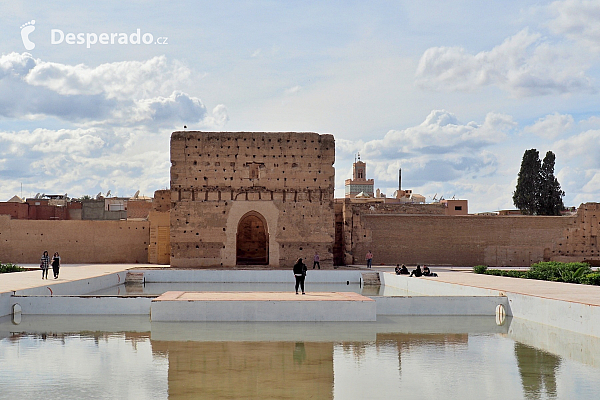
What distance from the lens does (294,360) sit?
872cm

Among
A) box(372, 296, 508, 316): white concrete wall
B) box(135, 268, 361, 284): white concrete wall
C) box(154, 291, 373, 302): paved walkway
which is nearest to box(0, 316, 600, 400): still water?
box(154, 291, 373, 302): paved walkway

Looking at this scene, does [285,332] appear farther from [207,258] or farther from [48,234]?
[48,234]

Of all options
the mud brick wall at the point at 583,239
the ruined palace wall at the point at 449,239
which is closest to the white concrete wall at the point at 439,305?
the ruined palace wall at the point at 449,239

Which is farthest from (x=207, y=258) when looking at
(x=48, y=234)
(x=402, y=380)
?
(x=402, y=380)

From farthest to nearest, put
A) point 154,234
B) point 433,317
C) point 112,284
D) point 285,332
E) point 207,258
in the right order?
point 154,234 → point 207,258 → point 112,284 → point 433,317 → point 285,332

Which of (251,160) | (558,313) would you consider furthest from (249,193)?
(558,313)

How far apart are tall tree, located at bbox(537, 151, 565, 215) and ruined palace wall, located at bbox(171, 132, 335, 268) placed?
1739 centimetres

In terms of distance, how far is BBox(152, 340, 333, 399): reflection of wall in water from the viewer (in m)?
7.05

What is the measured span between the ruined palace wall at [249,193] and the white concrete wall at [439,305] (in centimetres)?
1112

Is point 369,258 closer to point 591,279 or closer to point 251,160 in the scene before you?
point 251,160

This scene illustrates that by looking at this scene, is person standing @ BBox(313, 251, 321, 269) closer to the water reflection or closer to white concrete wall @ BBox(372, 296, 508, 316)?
white concrete wall @ BBox(372, 296, 508, 316)

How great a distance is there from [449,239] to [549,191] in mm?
13221

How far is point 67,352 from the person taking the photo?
909cm

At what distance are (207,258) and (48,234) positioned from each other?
6.76m
